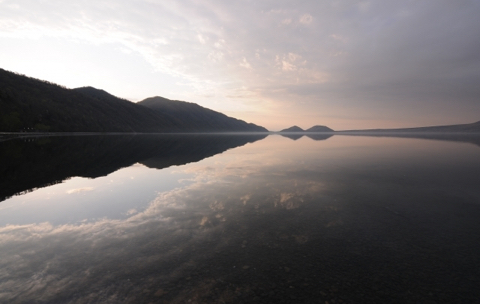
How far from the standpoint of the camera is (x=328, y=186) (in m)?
17.2

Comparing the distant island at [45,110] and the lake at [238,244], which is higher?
the distant island at [45,110]

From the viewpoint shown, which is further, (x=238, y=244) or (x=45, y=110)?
(x=45, y=110)

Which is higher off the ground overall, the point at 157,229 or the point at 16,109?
the point at 16,109

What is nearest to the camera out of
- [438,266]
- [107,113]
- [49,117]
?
[438,266]

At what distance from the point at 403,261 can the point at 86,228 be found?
1199 centimetres

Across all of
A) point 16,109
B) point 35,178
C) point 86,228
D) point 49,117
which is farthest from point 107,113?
point 86,228

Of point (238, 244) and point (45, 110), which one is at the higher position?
point (45, 110)

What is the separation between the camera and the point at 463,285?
607 centimetres

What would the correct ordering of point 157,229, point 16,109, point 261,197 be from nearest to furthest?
point 157,229
point 261,197
point 16,109

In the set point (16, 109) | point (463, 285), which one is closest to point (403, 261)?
point (463, 285)

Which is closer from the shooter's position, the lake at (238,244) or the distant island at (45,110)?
the lake at (238,244)

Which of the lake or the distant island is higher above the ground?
the distant island

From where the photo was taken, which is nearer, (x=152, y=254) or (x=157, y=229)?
(x=152, y=254)

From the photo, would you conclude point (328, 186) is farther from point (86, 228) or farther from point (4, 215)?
point (4, 215)
